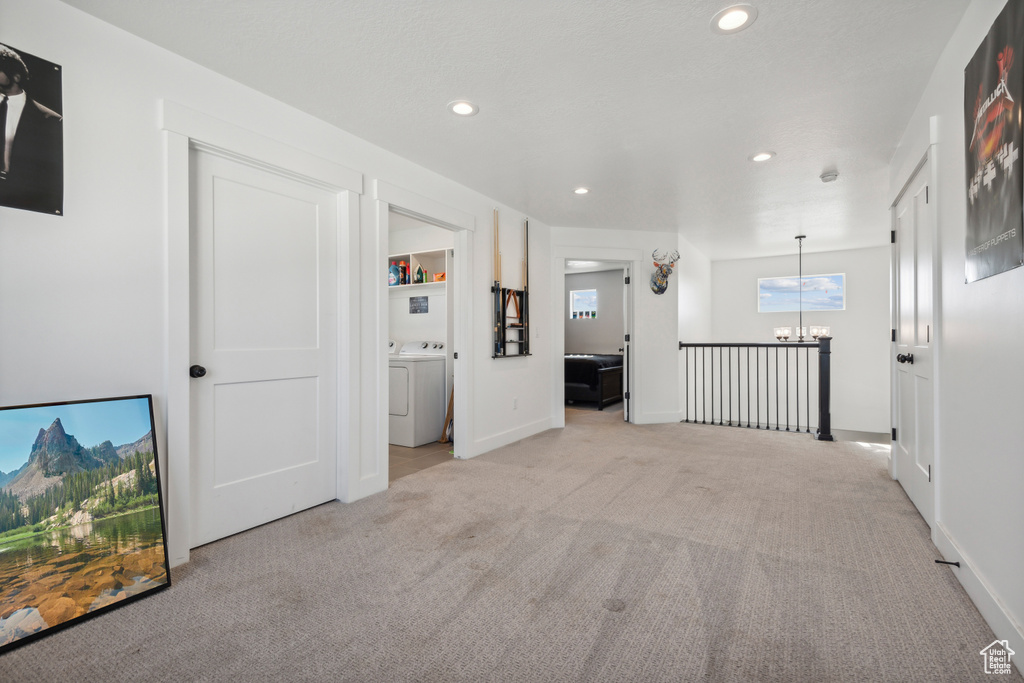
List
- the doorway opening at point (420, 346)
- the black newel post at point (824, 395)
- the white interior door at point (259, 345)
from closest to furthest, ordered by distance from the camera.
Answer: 1. the white interior door at point (259, 345)
2. the doorway opening at point (420, 346)
3. the black newel post at point (824, 395)

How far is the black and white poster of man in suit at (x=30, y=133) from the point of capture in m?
1.69

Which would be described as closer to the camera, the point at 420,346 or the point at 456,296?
the point at 456,296

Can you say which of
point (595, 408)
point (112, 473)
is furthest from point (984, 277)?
point (595, 408)

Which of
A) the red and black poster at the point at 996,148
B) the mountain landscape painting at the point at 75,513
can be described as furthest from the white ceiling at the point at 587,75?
the mountain landscape painting at the point at 75,513

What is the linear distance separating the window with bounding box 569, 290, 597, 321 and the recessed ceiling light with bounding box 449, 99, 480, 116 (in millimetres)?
6568

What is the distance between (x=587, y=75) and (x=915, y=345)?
2.36 m

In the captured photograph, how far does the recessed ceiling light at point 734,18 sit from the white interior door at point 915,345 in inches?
48.9

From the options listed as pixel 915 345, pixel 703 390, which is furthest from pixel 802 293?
pixel 915 345

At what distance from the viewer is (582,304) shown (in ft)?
30.2

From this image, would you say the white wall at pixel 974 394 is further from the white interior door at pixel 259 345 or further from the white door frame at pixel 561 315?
the white door frame at pixel 561 315

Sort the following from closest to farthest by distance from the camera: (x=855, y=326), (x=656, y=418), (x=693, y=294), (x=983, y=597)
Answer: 1. (x=983, y=597)
2. (x=656, y=418)
3. (x=693, y=294)
4. (x=855, y=326)

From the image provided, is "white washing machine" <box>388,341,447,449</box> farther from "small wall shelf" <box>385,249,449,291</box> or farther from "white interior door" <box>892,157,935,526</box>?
"white interior door" <box>892,157,935,526</box>

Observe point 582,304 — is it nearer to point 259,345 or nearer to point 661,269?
point 661,269

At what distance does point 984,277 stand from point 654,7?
59.9 inches
